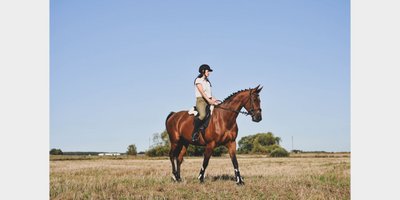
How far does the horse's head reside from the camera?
7312 mm

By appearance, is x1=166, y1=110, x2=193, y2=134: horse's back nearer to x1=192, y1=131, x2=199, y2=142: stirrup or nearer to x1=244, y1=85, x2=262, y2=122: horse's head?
x1=192, y1=131, x2=199, y2=142: stirrup

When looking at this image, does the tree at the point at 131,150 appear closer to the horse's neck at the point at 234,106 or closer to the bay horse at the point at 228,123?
the bay horse at the point at 228,123

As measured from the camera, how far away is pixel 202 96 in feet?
25.3

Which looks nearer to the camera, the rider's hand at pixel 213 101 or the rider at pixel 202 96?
the rider at pixel 202 96

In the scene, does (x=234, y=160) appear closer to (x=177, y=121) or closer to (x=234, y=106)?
(x=234, y=106)

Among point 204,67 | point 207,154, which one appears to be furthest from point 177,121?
point 204,67

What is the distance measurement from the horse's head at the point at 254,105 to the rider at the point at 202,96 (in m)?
0.67

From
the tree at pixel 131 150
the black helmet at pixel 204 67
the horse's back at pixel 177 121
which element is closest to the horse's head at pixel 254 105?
the black helmet at pixel 204 67

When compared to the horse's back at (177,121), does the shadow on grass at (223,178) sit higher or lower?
lower

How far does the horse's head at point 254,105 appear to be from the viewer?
731 cm
